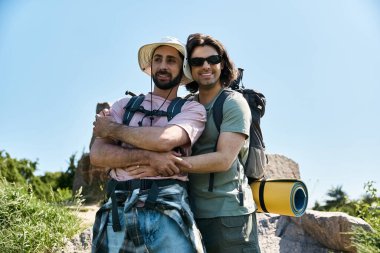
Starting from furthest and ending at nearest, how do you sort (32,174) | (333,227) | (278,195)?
(32,174) < (333,227) < (278,195)

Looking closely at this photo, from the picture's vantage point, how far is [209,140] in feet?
11.5

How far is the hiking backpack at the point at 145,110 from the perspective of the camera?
3.52 metres

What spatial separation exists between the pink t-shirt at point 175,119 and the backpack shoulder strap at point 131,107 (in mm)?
→ 33

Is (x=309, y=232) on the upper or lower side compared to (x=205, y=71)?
lower

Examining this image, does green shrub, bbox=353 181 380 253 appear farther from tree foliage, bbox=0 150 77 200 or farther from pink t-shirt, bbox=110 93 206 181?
tree foliage, bbox=0 150 77 200

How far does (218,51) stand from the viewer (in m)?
3.88

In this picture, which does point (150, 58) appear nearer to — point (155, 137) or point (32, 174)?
point (155, 137)

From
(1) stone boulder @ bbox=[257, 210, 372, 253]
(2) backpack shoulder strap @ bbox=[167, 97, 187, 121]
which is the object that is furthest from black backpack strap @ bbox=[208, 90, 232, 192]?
(1) stone boulder @ bbox=[257, 210, 372, 253]

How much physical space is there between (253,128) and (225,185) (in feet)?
2.41

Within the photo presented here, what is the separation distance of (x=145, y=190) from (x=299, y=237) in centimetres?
459

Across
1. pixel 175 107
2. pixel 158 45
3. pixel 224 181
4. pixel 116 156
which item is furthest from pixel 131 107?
pixel 224 181

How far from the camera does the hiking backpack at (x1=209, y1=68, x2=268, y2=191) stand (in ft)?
11.7

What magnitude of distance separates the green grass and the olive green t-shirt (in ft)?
12.8

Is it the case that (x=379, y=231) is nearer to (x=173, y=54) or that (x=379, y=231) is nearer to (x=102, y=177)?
(x=173, y=54)
